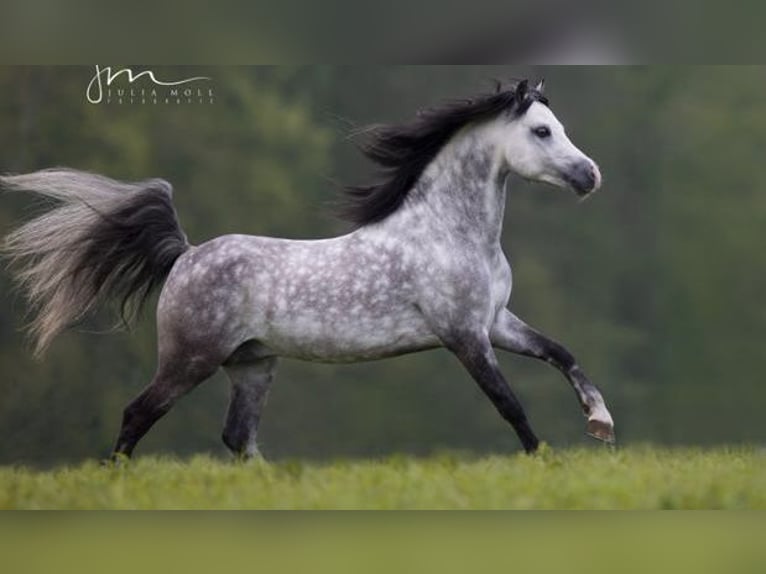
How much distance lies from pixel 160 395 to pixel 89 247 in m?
0.98

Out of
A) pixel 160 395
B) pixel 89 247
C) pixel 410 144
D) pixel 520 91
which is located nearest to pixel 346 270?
pixel 410 144

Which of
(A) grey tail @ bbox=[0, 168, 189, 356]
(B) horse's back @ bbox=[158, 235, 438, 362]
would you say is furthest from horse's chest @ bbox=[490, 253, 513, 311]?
(A) grey tail @ bbox=[0, 168, 189, 356]

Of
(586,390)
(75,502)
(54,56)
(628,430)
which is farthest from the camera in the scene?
(628,430)

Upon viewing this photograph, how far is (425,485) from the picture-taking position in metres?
5.10

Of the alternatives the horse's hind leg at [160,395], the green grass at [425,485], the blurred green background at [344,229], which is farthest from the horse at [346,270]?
the blurred green background at [344,229]

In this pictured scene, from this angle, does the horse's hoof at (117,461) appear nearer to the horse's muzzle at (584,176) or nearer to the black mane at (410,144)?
the black mane at (410,144)

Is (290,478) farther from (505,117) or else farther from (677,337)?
(677,337)

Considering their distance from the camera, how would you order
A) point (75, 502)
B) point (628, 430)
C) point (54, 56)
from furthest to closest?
point (628, 430) < point (54, 56) < point (75, 502)

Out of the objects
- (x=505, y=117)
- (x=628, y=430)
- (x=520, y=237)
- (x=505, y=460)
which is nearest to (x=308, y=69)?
(x=520, y=237)

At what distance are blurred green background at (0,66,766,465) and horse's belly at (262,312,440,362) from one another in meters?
4.96

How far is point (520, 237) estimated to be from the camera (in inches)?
529

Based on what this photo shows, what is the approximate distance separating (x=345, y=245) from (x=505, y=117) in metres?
1.12

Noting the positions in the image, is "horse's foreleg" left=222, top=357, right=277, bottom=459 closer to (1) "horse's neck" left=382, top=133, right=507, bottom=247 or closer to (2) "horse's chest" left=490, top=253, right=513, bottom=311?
(1) "horse's neck" left=382, top=133, right=507, bottom=247

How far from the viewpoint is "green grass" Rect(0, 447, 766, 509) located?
4.84 meters
